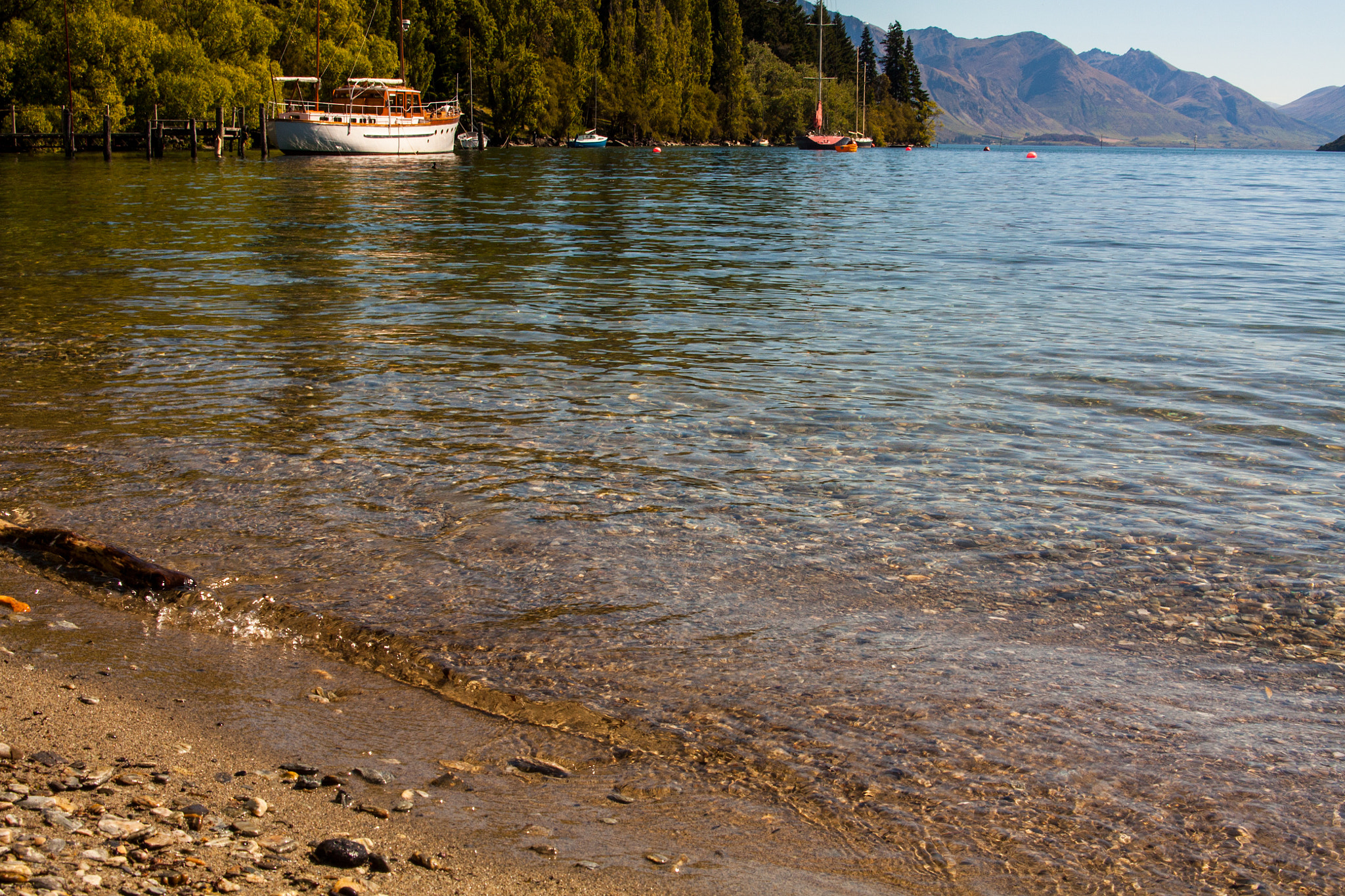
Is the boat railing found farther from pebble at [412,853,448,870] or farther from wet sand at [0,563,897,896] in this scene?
pebble at [412,853,448,870]

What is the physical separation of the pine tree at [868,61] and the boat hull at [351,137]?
107 metres

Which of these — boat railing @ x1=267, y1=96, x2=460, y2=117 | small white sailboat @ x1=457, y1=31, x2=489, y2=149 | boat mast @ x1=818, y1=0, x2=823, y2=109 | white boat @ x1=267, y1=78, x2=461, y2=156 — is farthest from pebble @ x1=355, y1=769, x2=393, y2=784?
boat mast @ x1=818, y1=0, x2=823, y2=109

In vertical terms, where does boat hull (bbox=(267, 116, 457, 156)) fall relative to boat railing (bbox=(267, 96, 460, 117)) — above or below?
below

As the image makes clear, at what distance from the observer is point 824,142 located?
122 metres

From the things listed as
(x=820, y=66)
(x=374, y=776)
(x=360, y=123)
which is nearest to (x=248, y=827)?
(x=374, y=776)

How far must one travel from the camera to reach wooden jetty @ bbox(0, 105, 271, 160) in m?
49.9

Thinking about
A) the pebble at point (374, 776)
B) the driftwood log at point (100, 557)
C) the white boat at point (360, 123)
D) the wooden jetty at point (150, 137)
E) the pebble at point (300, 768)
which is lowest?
the pebble at point (374, 776)

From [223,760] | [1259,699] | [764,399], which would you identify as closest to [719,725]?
[223,760]

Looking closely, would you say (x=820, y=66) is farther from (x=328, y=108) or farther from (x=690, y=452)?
(x=690, y=452)

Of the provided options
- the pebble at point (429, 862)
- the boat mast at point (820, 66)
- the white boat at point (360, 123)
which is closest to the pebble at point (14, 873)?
the pebble at point (429, 862)

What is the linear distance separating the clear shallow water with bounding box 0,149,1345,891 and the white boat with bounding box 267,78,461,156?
1914 inches

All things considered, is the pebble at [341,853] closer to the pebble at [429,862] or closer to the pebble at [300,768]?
the pebble at [429,862]

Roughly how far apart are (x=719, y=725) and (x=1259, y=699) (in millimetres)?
2294

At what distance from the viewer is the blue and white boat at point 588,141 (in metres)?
108
